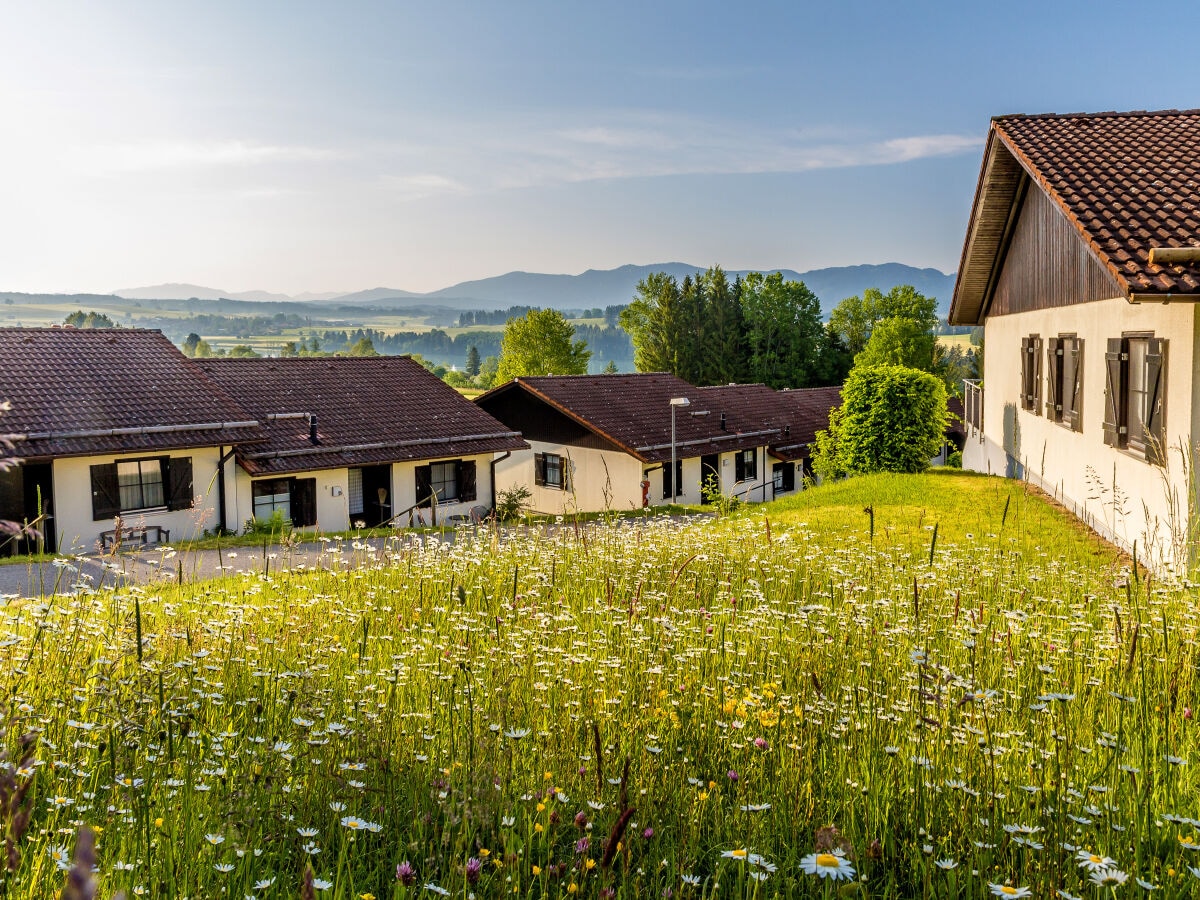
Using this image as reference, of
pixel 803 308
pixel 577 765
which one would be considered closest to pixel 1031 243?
pixel 577 765

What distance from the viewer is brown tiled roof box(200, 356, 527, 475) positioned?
29375 mm

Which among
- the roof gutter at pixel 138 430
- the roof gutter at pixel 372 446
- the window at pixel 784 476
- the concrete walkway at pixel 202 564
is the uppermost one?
the roof gutter at pixel 138 430

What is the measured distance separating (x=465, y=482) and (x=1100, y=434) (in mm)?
21826

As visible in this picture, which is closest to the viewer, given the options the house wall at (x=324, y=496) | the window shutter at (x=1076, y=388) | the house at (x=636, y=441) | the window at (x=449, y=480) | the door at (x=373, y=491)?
the window shutter at (x=1076, y=388)

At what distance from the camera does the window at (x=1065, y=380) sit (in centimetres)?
1599

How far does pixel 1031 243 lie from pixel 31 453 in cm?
2257

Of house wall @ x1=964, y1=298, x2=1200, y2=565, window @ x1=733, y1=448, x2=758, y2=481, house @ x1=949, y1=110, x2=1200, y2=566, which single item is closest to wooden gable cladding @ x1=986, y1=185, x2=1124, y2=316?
house @ x1=949, y1=110, x2=1200, y2=566

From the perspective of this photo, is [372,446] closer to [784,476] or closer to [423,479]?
[423,479]

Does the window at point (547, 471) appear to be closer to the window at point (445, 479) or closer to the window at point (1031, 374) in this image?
the window at point (445, 479)

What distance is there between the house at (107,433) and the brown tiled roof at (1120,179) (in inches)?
725

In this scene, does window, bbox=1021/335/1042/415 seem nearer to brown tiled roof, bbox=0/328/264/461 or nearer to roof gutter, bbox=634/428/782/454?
roof gutter, bbox=634/428/782/454

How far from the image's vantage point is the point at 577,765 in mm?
4211

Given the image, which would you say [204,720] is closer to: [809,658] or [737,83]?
[809,658]

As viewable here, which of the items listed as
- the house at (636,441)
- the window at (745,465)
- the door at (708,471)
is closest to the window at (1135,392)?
the house at (636,441)
